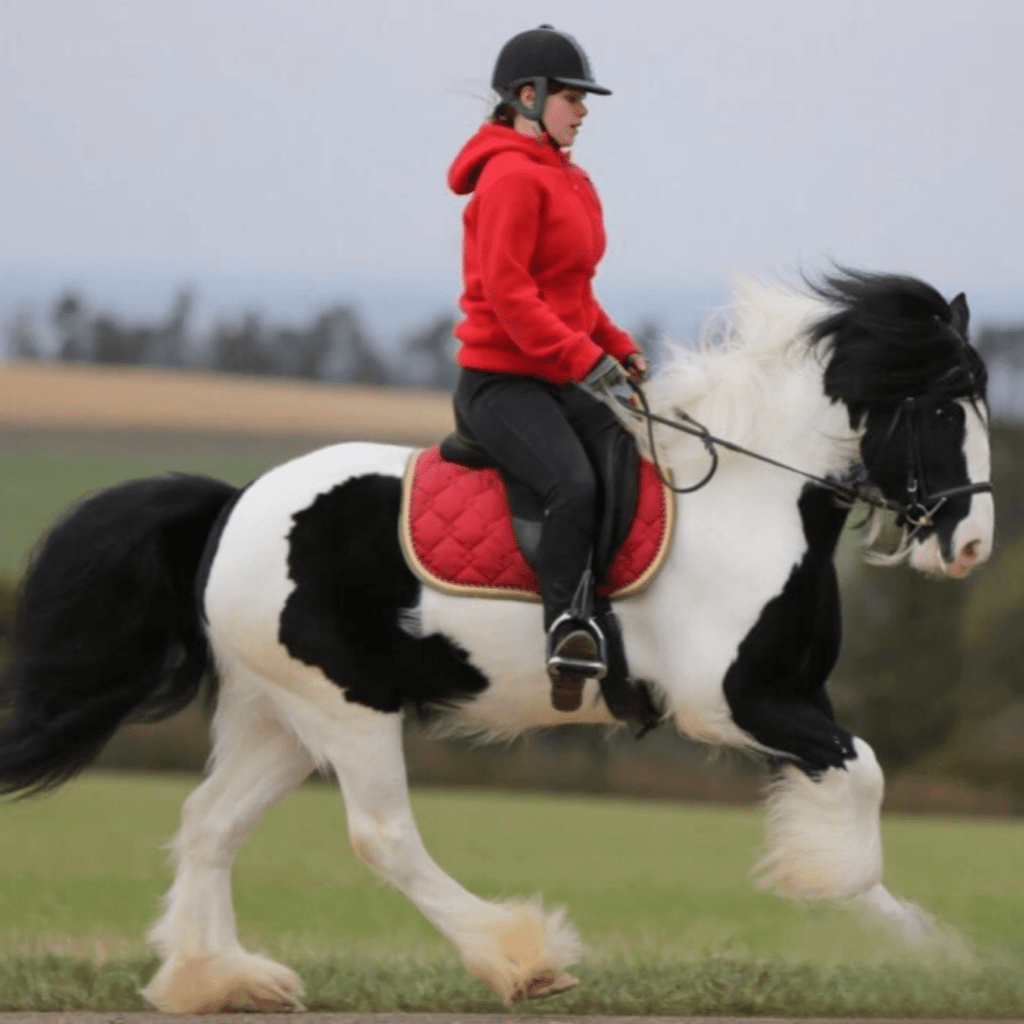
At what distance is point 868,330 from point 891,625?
14.6 meters

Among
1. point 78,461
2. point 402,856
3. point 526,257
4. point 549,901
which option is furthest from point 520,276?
point 78,461

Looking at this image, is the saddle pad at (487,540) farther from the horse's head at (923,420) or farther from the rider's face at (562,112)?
the rider's face at (562,112)

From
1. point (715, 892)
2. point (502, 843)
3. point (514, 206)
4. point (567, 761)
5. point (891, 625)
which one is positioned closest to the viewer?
point (514, 206)

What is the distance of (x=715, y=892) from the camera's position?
10.6m

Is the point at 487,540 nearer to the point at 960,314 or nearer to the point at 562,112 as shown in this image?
the point at 562,112

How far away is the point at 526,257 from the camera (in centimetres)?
547

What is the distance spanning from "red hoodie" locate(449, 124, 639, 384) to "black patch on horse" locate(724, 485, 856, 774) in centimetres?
79

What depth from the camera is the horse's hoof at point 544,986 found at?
5746mm

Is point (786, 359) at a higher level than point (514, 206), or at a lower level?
lower

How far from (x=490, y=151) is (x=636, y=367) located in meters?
0.77

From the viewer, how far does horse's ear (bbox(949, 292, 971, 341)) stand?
5574mm

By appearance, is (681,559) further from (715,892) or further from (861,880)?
(715,892)

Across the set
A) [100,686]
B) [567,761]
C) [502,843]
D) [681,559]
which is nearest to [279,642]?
[100,686]

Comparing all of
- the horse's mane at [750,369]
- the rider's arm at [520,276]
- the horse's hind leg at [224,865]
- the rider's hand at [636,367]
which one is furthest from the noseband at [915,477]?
the horse's hind leg at [224,865]
